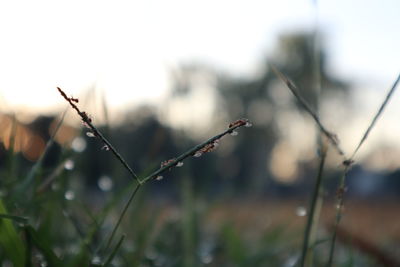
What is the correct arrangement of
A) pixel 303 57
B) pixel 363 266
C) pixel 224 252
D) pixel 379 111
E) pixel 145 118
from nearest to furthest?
1. pixel 379 111
2. pixel 363 266
3. pixel 224 252
4. pixel 145 118
5. pixel 303 57

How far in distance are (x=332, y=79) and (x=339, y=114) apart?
207cm

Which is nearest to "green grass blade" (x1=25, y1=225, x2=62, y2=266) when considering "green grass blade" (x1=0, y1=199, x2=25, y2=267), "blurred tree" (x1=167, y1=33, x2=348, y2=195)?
"green grass blade" (x1=0, y1=199, x2=25, y2=267)

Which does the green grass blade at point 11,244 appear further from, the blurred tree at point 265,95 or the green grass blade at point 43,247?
the blurred tree at point 265,95

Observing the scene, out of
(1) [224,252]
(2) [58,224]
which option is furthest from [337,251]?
(2) [58,224]

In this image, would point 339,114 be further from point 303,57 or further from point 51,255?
point 51,255

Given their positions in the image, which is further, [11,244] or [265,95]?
[265,95]

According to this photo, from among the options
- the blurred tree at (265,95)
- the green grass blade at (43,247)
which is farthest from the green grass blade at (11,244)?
the blurred tree at (265,95)

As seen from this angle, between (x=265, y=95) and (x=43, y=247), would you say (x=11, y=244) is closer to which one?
(x=43, y=247)

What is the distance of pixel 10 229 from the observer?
0.54 m

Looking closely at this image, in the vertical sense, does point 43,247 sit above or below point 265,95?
above

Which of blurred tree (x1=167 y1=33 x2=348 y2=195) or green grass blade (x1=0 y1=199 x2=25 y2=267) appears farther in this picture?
blurred tree (x1=167 y1=33 x2=348 y2=195)

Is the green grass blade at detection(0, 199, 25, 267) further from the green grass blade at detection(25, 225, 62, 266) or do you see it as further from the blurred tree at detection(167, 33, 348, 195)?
the blurred tree at detection(167, 33, 348, 195)

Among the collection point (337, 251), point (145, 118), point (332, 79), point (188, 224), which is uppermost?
point (188, 224)

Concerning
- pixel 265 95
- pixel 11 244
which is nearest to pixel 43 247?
pixel 11 244
